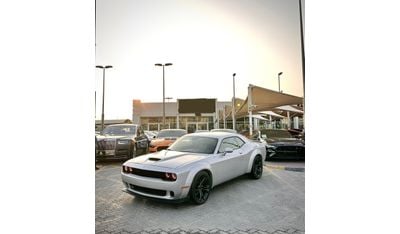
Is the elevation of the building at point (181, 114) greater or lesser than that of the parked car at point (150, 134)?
greater

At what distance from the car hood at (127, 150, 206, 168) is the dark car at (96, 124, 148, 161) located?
0.09m

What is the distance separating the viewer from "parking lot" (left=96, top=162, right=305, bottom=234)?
184 centimetres

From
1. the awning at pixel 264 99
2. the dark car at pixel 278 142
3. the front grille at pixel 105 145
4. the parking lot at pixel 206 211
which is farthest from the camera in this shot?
the dark car at pixel 278 142

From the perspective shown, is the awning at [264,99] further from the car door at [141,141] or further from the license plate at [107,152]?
the license plate at [107,152]

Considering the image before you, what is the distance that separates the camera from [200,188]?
1.95m

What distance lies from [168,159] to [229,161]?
540mm

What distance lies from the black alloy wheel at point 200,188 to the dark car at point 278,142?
2.26ft

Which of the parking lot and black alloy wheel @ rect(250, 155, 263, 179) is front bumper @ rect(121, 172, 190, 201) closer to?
the parking lot

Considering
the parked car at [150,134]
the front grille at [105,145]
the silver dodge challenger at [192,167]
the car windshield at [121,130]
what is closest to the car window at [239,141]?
the silver dodge challenger at [192,167]

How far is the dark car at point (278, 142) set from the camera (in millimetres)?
2447
